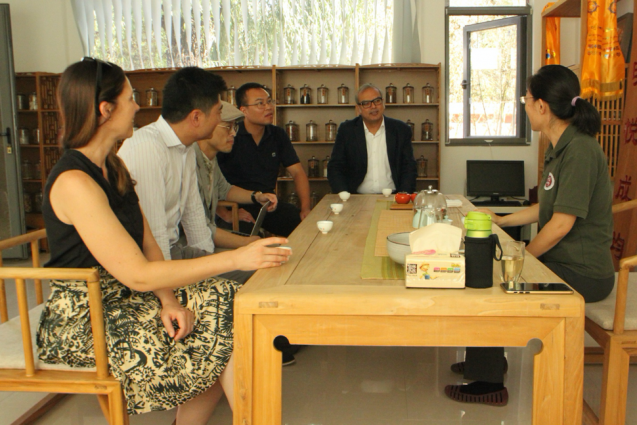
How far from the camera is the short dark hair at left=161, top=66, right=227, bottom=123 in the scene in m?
2.15

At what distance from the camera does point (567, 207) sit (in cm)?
192

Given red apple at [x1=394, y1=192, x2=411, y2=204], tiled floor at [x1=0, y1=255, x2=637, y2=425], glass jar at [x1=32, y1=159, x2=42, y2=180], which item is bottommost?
tiled floor at [x1=0, y1=255, x2=637, y2=425]

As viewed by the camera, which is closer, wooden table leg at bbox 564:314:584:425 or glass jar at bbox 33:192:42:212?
wooden table leg at bbox 564:314:584:425

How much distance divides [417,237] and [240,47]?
16.2 ft

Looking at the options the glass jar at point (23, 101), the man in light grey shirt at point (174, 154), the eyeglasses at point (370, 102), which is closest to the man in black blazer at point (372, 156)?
the eyeglasses at point (370, 102)

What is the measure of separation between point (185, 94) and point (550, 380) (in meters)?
1.60

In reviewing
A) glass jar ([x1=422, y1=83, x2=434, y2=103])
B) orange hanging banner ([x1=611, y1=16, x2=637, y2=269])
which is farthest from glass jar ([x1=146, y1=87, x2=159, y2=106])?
orange hanging banner ([x1=611, y1=16, x2=637, y2=269])

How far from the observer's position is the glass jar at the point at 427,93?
→ 546 cm

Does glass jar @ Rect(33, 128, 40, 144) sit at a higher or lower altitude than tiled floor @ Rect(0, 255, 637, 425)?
higher

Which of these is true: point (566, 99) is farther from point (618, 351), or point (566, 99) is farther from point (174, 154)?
point (174, 154)

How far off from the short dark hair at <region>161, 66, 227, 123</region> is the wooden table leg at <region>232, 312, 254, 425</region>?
3.65ft

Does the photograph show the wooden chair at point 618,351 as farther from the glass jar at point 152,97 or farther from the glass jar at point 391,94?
the glass jar at point 152,97

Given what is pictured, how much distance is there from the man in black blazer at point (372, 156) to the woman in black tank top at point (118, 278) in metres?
2.75

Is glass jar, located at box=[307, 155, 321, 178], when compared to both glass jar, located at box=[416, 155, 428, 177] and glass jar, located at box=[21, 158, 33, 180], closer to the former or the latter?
glass jar, located at box=[416, 155, 428, 177]
